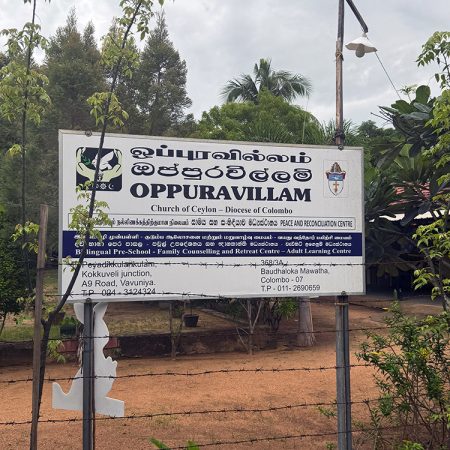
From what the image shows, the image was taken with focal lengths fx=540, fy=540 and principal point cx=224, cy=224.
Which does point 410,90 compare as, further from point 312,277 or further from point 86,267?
point 86,267

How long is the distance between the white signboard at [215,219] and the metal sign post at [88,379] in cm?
24

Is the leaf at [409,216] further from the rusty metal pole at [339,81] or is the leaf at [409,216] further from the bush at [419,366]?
the rusty metal pole at [339,81]

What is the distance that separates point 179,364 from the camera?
39.8 ft

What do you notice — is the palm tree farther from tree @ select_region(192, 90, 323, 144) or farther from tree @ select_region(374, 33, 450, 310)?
tree @ select_region(374, 33, 450, 310)

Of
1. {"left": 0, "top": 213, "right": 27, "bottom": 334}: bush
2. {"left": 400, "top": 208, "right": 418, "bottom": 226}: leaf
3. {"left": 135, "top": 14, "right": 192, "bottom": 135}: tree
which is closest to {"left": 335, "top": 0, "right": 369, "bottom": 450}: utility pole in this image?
{"left": 400, "top": 208, "right": 418, "bottom": 226}: leaf

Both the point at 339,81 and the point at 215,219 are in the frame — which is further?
the point at 339,81

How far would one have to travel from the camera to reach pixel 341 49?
507cm

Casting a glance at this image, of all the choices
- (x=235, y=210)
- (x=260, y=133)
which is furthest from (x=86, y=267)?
(x=260, y=133)

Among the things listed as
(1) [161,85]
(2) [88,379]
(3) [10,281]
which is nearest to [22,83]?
(2) [88,379]

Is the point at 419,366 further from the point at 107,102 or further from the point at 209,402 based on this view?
the point at 209,402

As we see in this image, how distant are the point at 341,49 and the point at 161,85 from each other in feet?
80.6

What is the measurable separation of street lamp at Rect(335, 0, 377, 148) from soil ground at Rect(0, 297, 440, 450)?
90.0 inches

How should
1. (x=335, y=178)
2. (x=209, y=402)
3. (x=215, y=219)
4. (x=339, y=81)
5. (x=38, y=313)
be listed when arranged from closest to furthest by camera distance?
(x=38, y=313), (x=215, y=219), (x=339, y=81), (x=335, y=178), (x=209, y=402)

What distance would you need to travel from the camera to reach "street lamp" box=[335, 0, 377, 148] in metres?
4.95
